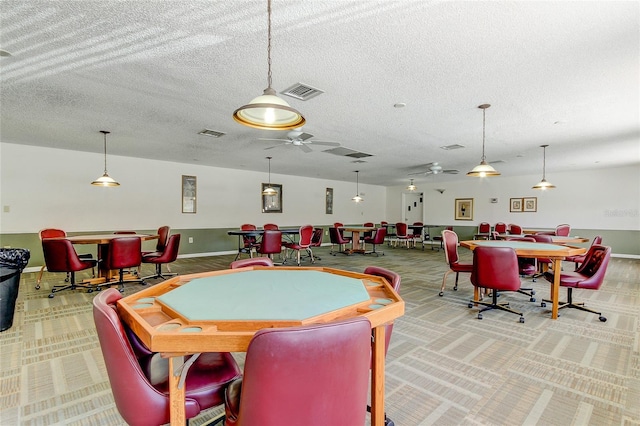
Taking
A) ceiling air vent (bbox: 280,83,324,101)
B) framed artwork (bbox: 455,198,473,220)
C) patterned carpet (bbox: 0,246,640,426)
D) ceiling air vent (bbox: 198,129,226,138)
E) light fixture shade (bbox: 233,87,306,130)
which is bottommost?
patterned carpet (bbox: 0,246,640,426)

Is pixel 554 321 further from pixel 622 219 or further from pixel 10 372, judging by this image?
pixel 622 219

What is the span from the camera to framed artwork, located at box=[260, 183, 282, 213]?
1037 cm

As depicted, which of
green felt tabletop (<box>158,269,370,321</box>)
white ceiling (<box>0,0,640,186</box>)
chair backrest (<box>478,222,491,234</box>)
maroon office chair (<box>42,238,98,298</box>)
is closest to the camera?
green felt tabletop (<box>158,269,370,321</box>)

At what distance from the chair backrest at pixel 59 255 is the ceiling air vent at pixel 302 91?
3706 mm

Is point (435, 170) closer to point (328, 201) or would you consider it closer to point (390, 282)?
point (328, 201)

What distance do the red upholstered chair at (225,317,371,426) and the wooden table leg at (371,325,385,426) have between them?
358 millimetres

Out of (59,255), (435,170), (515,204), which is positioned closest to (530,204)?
(515,204)

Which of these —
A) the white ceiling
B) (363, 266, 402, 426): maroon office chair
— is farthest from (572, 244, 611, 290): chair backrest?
(363, 266, 402, 426): maroon office chair

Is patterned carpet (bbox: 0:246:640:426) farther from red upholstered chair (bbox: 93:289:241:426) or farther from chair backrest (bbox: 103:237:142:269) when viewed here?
red upholstered chair (bbox: 93:289:241:426)

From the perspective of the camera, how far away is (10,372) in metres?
2.35

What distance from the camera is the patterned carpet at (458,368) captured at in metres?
1.89

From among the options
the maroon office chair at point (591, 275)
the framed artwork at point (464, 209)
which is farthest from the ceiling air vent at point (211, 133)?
the framed artwork at point (464, 209)

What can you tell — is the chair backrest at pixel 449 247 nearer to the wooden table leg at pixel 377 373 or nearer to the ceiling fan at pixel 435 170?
the wooden table leg at pixel 377 373

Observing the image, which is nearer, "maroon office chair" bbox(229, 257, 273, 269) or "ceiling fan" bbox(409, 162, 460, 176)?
"maroon office chair" bbox(229, 257, 273, 269)
